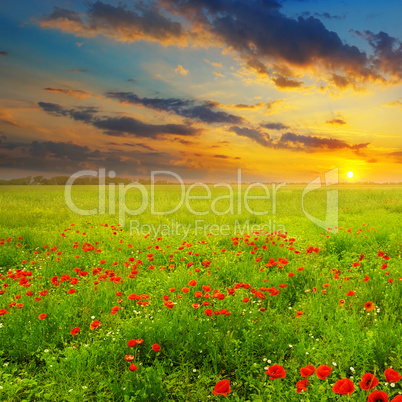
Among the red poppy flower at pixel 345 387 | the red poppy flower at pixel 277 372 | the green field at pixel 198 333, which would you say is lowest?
the green field at pixel 198 333

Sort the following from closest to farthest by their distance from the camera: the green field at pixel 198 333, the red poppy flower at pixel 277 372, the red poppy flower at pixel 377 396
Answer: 1. the red poppy flower at pixel 377 396
2. the red poppy flower at pixel 277 372
3. the green field at pixel 198 333

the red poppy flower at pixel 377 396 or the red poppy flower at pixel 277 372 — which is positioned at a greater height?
the red poppy flower at pixel 377 396

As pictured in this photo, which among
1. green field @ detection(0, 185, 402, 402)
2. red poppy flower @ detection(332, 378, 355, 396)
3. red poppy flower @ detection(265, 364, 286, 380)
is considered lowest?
green field @ detection(0, 185, 402, 402)

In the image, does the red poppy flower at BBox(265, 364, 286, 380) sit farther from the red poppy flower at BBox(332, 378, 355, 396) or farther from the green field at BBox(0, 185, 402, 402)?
the green field at BBox(0, 185, 402, 402)

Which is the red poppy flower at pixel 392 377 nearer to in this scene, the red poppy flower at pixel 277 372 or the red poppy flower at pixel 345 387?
the red poppy flower at pixel 345 387

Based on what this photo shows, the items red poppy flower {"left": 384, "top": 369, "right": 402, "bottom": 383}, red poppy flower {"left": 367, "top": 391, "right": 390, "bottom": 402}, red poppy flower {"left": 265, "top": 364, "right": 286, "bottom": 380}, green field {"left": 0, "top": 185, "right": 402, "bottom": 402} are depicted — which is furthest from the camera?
green field {"left": 0, "top": 185, "right": 402, "bottom": 402}

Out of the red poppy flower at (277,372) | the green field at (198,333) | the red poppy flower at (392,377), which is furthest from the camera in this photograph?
the green field at (198,333)

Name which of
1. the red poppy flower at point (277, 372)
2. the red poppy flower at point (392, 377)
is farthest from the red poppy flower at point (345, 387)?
the red poppy flower at point (277, 372)

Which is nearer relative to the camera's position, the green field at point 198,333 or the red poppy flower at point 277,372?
the red poppy flower at point 277,372

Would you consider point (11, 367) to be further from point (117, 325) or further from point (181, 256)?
point (181, 256)

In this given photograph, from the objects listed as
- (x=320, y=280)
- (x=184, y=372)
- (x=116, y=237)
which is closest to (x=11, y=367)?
(x=184, y=372)

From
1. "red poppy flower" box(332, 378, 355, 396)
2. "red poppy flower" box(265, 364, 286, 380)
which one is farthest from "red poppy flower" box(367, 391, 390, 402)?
"red poppy flower" box(265, 364, 286, 380)

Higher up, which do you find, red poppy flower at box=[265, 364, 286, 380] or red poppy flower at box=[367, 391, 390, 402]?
red poppy flower at box=[367, 391, 390, 402]

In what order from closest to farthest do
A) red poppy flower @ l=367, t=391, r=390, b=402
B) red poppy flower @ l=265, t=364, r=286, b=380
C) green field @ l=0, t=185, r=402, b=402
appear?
1. red poppy flower @ l=367, t=391, r=390, b=402
2. red poppy flower @ l=265, t=364, r=286, b=380
3. green field @ l=0, t=185, r=402, b=402
